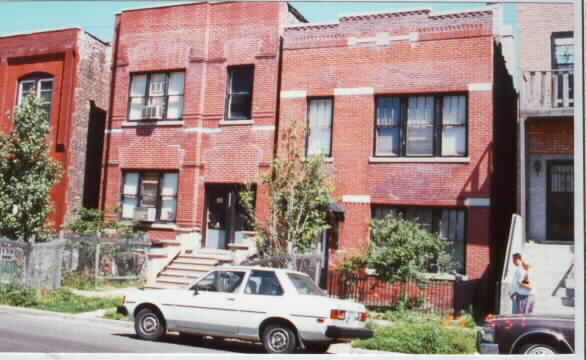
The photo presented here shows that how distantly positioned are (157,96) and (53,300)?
8382 mm

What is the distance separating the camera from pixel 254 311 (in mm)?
11406

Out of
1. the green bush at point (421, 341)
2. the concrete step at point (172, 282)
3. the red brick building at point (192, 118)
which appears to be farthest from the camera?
the red brick building at point (192, 118)

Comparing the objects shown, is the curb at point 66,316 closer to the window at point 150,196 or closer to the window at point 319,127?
the window at point 150,196

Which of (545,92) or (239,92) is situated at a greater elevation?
(239,92)

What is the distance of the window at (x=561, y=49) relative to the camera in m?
19.0

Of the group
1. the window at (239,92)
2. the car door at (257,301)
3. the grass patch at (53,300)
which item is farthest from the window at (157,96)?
the car door at (257,301)

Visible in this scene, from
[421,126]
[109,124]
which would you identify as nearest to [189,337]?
[421,126]

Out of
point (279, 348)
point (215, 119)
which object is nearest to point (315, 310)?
point (279, 348)

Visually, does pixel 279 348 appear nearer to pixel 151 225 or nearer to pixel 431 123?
pixel 431 123

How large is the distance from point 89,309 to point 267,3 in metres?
10.8

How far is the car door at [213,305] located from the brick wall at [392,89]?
23.2ft

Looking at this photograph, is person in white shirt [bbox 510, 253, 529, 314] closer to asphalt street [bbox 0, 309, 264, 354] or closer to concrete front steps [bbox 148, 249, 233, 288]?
asphalt street [bbox 0, 309, 264, 354]

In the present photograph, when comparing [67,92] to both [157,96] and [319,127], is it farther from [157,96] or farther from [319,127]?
[319,127]

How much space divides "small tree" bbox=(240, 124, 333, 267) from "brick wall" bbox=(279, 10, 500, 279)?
118cm
